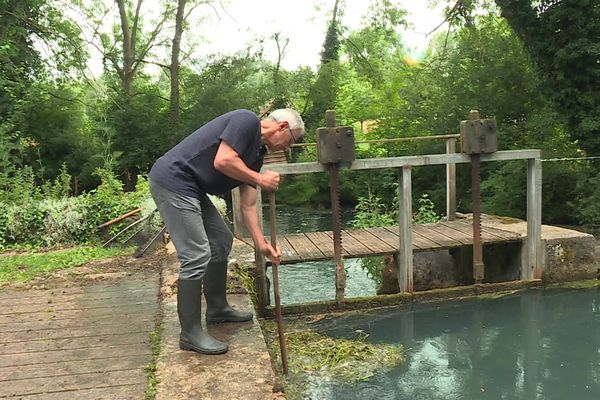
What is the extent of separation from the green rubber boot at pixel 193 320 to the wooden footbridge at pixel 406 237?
2297 millimetres

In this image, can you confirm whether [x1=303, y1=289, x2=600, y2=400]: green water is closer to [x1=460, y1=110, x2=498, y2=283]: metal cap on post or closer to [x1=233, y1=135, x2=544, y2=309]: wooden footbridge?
[x1=233, y1=135, x2=544, y2=309]: wooden footbridge

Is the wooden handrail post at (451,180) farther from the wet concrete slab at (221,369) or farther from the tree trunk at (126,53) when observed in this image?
the tree trunk at (126,53)

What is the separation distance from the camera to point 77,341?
350cm

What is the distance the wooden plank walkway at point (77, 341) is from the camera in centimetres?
286

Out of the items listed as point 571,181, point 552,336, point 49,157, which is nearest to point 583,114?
point 571,181

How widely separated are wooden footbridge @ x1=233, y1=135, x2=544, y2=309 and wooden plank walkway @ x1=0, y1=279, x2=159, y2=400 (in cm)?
158

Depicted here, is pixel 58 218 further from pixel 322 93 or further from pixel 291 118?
pixel 322 93

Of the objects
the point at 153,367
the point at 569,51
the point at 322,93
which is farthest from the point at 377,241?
the point at 322,93

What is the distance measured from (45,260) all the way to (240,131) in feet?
12.1

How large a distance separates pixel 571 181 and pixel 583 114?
156 cm

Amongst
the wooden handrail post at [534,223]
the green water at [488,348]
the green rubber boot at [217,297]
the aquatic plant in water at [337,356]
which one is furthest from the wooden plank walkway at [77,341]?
the wooden handrail post at [534,223]

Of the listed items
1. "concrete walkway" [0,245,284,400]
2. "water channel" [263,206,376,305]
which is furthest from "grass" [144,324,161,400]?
"water channel" [263,206,376,305]

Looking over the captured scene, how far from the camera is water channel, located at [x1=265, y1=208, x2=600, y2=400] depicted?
12.6ft

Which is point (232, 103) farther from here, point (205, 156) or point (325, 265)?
point (205, 156)
